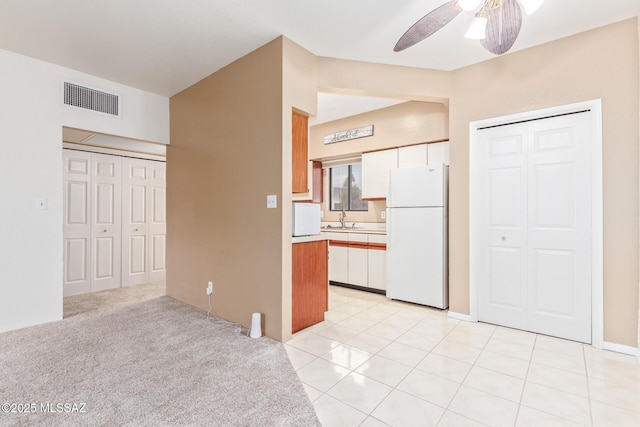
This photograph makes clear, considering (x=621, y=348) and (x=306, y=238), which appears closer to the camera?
(x=621, y=348)

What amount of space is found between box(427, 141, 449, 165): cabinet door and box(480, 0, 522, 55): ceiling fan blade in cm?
186

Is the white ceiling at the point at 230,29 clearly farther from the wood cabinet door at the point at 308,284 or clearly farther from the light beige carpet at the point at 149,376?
the light beige carpet at the point at 149,376

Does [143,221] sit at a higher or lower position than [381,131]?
lower

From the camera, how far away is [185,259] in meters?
3.72

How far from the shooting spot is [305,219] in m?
2.97

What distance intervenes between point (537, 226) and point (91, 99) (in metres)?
4.71

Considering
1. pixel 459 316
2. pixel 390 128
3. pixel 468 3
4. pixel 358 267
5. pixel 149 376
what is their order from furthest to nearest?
1. pixel 358 267
2. pixel 390 128
3. pixel 459 316
4. pixel 149 376
5. pixel 468 3

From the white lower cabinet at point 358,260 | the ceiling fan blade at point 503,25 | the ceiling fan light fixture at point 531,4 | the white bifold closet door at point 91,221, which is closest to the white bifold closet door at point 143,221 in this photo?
the white bifold closet door at point 91,221

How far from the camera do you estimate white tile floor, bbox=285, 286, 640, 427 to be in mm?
1673

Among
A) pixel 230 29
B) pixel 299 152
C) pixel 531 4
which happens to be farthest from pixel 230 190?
pixel 531 4

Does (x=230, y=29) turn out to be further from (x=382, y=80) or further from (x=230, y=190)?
(x=382, y=80)

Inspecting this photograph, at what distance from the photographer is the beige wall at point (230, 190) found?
106 inches

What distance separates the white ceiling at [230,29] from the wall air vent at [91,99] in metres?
0.22

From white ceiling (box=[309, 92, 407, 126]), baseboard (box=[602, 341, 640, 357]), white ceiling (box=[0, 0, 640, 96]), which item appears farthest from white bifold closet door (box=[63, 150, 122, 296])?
baseboard (box=[602, 341, 640, 357])
